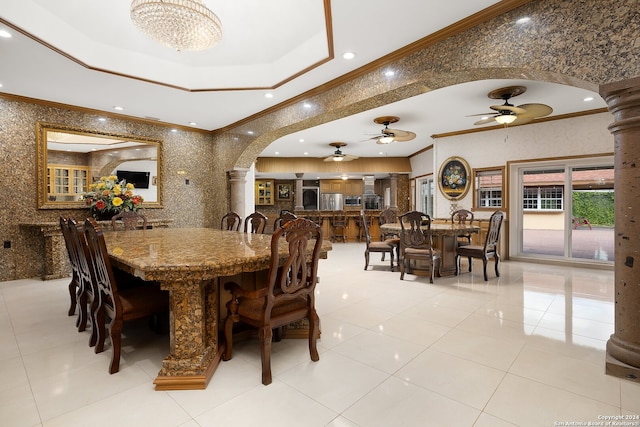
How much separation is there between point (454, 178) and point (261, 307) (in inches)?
248

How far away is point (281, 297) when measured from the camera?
196cm

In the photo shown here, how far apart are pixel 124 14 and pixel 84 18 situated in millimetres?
417

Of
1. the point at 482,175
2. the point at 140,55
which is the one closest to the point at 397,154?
the point at 482,175

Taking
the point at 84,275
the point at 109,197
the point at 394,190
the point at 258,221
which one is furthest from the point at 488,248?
the point at 109,197

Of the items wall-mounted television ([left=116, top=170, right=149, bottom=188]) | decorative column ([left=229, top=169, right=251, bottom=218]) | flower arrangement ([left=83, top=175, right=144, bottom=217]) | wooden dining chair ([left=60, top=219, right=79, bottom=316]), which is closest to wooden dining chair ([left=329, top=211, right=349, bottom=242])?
decorative column ([left=229, top=169, right=251, bottom=218])

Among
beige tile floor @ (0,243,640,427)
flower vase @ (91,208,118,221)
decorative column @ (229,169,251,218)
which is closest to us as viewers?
beige tile floor @ (0,243,640,427)

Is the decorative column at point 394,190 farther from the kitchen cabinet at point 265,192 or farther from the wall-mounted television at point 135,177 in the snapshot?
the wall-mounted television at point 135,177

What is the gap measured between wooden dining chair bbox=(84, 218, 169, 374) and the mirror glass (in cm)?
369

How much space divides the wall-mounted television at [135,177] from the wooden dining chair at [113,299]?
155 inches

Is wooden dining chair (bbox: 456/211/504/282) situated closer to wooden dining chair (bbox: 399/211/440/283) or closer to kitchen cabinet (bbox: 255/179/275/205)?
wooden dining chair (bbox: 399/211/440/283)

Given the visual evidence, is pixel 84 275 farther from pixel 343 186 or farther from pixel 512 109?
pixel 343 186

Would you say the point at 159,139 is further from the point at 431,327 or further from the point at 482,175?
the point at 482,175

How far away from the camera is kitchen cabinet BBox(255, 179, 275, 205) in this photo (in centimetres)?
1164

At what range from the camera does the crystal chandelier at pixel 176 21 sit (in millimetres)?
2277
